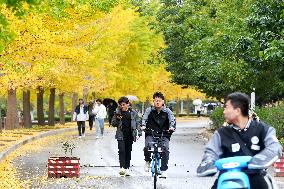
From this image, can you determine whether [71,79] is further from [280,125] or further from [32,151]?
[280,125]

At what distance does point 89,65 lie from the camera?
46.7 m

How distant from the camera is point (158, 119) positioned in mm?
14922

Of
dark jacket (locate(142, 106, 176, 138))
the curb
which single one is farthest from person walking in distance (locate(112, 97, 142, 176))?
the curb

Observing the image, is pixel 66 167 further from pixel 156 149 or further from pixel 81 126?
pixel 81 126

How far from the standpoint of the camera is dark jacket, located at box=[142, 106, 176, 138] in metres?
14.8

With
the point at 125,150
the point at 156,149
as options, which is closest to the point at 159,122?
the point at 156,149

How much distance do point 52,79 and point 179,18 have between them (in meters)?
8.41

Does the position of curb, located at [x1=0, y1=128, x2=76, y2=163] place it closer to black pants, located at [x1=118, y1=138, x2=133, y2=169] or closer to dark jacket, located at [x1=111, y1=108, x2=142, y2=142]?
black pants, located at [x1=118, y1=138, x2=133, y2=169]

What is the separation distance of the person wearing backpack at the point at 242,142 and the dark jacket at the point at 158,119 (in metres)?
7.59

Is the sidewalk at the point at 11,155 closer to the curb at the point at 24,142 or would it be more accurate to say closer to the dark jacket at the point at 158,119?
the curb at the point at 24,142

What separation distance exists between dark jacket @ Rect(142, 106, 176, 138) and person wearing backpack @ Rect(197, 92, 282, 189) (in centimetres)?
759

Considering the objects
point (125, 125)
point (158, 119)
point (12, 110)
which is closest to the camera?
point (158, 119)

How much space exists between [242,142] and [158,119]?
25.6ft

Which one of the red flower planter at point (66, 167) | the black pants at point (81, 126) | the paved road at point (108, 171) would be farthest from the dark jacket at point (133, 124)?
the black pants at point (81, 126)
